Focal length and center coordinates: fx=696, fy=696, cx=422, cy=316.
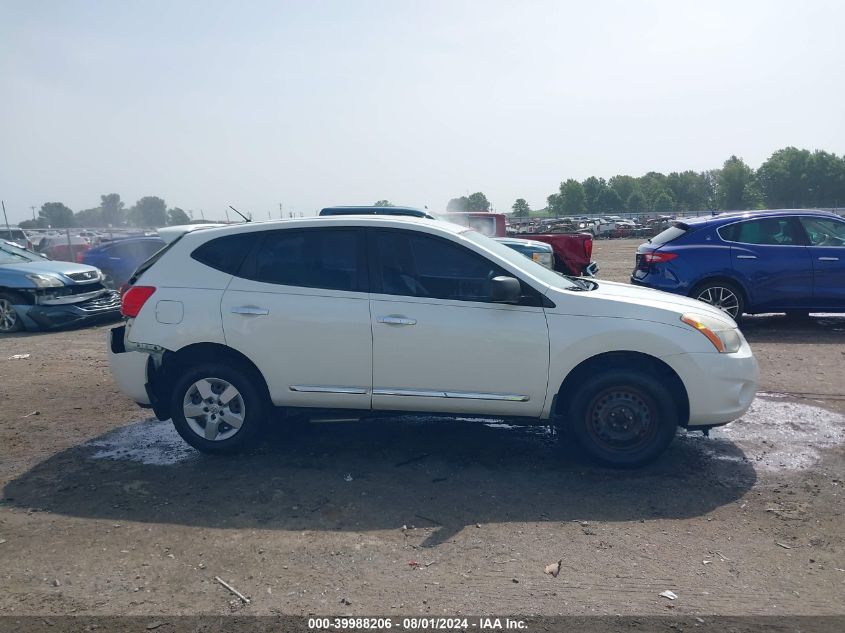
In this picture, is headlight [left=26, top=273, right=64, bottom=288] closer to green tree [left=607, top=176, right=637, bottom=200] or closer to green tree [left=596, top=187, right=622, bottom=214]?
green tree [left=596, top=187, right=622, bottom=214]

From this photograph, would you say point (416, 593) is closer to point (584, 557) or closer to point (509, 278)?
point (584, 557)

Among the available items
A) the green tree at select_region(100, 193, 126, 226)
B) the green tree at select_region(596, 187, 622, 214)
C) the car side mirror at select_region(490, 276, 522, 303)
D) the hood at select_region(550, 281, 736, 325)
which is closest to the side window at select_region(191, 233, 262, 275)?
the car side mirror at select_region(490, 276, 522, 303)

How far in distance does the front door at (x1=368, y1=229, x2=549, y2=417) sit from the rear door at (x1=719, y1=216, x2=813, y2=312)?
6.32 metres

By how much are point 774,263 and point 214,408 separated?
8.19m

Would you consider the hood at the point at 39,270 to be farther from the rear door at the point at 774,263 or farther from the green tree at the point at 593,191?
the green tree at the point at 593,191

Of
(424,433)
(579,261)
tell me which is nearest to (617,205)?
(579,261)

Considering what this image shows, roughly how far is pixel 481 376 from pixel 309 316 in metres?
1.33

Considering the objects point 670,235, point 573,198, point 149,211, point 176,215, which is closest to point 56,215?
point 149,211

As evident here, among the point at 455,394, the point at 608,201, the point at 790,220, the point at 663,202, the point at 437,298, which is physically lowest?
the point at 455,394

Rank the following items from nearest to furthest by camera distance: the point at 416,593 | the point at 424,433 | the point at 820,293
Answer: the point at 416,593
the point at 424,433
the point at 820,293

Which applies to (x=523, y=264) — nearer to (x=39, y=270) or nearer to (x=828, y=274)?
(x=828, y=274)

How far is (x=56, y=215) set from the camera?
2000 inches

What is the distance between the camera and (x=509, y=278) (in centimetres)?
491

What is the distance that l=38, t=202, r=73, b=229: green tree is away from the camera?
49156 mm
